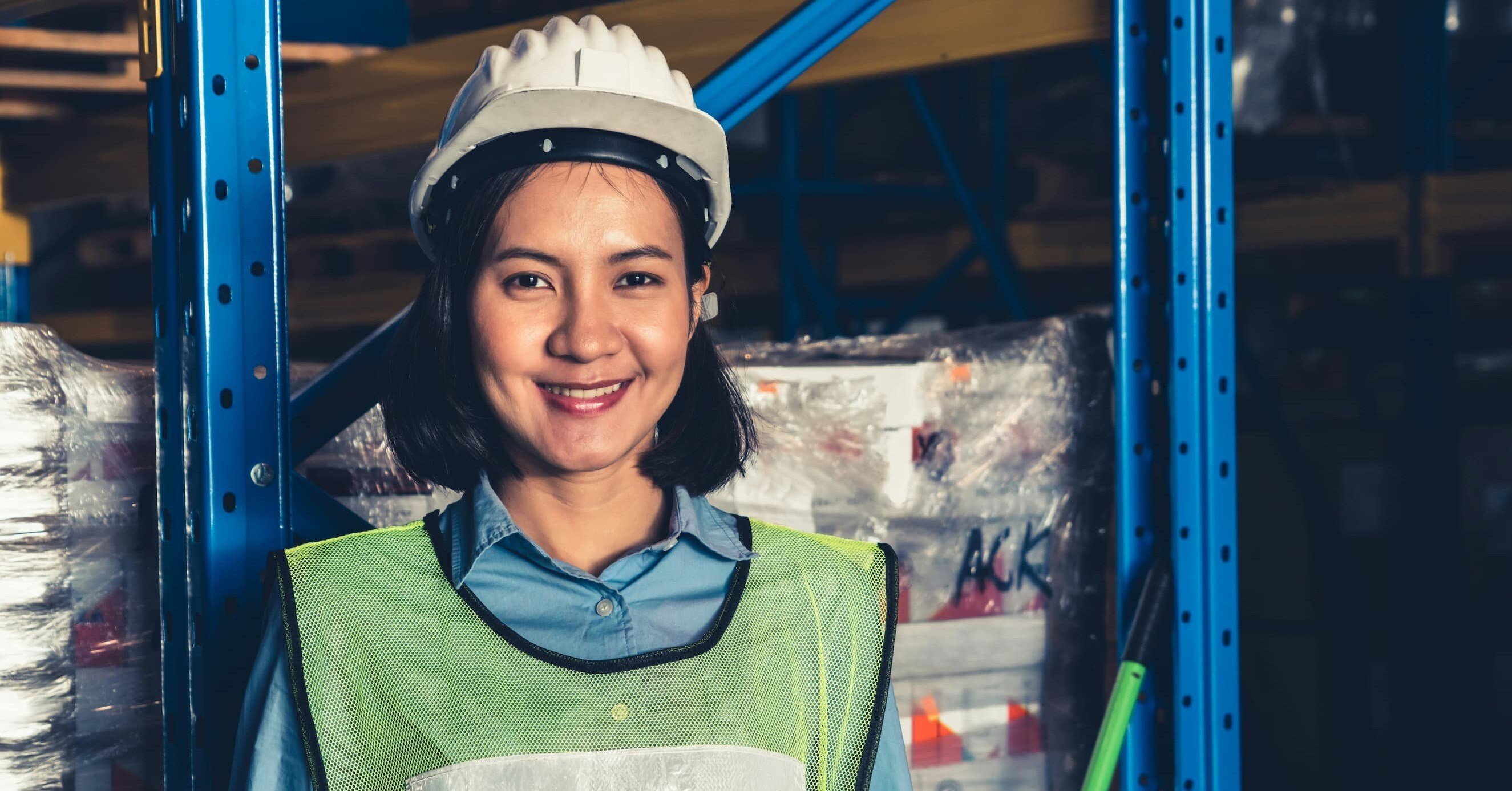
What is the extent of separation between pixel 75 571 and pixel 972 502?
1.41 meters

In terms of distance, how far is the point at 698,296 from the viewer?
160 centimetres

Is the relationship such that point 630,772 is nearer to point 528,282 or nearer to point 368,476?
point 528,282

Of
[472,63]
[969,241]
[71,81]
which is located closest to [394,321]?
[472,63]

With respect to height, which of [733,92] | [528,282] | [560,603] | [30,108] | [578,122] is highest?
[30,108]

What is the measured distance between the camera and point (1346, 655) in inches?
170

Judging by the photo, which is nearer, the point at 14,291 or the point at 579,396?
the point at 579,396

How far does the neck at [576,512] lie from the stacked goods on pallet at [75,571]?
595 millimetres

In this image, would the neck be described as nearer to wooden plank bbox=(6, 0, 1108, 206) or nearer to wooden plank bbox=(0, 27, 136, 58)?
wooden plank bbox=(6, 0, 1108, 206)

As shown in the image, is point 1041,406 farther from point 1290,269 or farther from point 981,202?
point 981,202

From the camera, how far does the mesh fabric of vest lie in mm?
1277

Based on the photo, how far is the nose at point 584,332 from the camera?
4.43 ft

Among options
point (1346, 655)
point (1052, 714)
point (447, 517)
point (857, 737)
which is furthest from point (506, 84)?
point (1346, 655)

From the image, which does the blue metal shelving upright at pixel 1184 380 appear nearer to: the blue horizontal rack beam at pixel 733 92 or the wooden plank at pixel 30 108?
the blue horizontal rack beam at pixel 733 92

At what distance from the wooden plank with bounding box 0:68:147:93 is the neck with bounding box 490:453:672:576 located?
270cm
